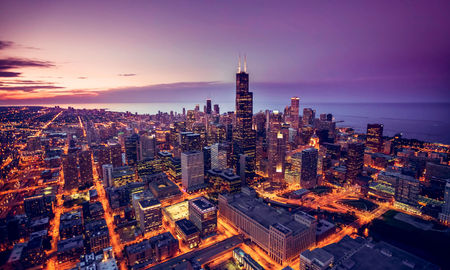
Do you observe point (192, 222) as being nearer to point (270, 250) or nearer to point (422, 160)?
point (270, 250)

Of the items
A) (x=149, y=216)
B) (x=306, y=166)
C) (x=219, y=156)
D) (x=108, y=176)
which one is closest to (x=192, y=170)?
(x=219, y=156)

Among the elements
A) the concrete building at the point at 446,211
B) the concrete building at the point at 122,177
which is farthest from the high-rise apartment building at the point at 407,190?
the concrete building at the point at 122,177

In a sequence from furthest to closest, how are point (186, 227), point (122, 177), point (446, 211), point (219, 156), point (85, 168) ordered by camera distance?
point (219, 156) < point (85, 168) < point (122, 177) < point (446, 211) < point (186, 227)

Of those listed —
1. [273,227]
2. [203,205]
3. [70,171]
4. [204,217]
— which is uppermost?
[70,171]

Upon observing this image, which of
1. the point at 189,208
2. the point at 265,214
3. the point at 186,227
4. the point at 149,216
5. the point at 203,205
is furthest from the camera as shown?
Result: the point at 189,208

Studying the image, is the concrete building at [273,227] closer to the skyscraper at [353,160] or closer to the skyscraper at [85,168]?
the skyscraper at [353,160]

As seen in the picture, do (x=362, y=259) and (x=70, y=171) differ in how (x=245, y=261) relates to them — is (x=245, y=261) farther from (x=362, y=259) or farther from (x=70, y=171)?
(x=70, y=171)
